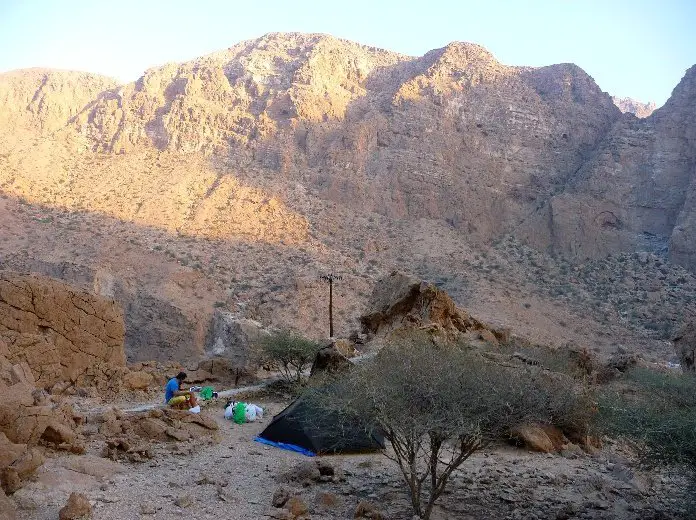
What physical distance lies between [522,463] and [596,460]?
6.42 feet

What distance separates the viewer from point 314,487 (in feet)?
32.5

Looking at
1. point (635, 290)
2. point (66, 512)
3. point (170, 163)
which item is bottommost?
point (635, 290)

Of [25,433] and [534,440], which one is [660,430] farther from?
[25,433]

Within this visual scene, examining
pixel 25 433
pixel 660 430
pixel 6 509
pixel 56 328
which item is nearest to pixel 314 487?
pixel 25 433

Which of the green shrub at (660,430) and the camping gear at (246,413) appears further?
the camping gear at (246,413)

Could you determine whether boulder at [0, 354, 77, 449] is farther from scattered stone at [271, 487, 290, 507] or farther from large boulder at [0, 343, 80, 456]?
scattered stone at [271, 487, 290, 507]

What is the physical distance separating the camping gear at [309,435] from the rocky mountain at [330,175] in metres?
21.0

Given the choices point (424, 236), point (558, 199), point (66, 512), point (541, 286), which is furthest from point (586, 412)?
point (558, 199)

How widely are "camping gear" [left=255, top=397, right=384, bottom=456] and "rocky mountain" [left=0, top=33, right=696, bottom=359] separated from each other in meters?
21.0

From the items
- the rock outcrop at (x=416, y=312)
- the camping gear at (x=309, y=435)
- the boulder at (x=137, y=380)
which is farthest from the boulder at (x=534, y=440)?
the boulder at (x=137, y=380)

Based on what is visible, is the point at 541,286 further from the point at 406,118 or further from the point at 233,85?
the point at 233,85

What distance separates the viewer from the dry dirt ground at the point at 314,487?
8086mm

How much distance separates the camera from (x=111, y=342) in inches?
694

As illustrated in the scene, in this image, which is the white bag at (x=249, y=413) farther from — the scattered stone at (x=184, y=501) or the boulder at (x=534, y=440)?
the scattered stone at (x=184, y=501)
